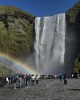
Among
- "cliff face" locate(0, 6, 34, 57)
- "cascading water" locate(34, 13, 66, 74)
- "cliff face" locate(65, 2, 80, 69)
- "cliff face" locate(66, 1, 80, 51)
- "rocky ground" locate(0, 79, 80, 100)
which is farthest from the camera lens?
"cliff face" locate(0, 6, 34, 57)

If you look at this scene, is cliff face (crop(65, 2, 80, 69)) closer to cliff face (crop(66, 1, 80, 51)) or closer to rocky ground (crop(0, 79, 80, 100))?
cliff face (crop(66, 1, 80, 51))

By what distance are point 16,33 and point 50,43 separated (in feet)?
35.0

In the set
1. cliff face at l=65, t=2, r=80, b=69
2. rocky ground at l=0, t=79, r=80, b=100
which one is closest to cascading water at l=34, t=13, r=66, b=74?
cliff face at l=65, t=2, r=80, b=69

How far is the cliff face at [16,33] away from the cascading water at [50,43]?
116 inches

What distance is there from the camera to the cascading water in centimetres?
8794

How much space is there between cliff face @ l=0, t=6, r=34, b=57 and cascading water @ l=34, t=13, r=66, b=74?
2945 millimetres

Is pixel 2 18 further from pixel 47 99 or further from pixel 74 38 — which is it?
pixel 47 99

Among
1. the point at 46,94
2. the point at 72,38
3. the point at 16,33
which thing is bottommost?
the point at 46,94

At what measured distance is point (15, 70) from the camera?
87.8 meters

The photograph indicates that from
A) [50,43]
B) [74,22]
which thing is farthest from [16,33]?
[74,22]

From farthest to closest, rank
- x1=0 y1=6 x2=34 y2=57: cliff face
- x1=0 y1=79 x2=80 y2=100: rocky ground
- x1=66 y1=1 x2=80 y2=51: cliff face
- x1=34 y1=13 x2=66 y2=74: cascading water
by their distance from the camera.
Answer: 1. x1=0 y1=6 x2=34 y2=57: cliff face
2. x1=34 y1=13 x2=66 y2=74: cascading water
3. x1=66 y1=1 x2=80 y2=51: cliff face
4. x1=0 y1=79 x2=80 y2=100: rocky ground

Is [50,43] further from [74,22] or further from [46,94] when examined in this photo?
[46,94]

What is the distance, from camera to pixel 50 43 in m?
91.8

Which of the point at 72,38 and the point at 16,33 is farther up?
the point at 16,33
